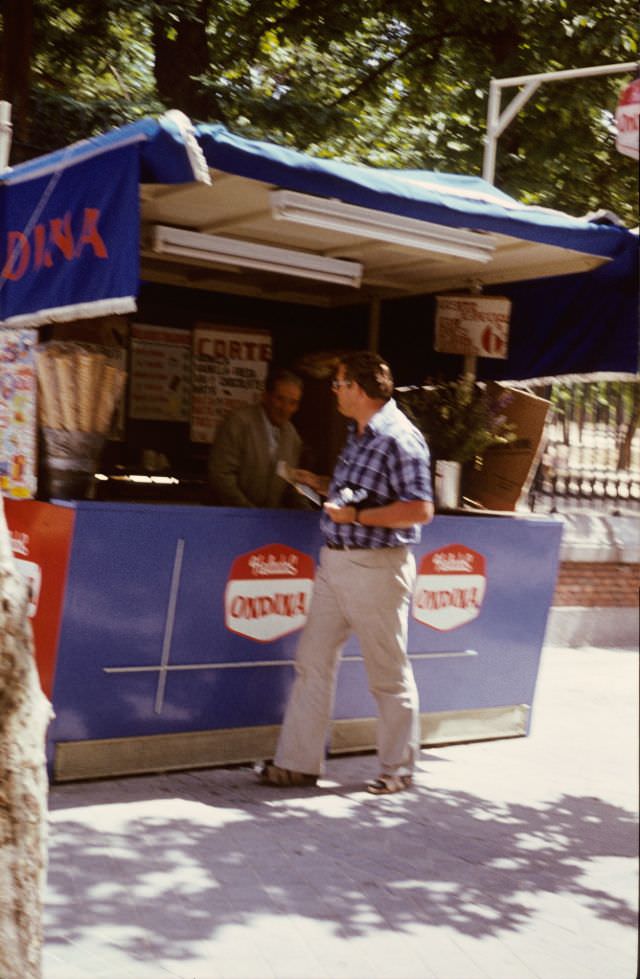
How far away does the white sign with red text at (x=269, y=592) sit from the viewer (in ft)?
21.7

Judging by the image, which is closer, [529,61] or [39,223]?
[39,223]

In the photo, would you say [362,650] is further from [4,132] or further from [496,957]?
[4,132]

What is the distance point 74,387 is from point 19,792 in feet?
12.2

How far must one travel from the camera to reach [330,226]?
237 inches

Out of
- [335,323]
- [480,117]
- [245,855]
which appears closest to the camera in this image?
[245,855]

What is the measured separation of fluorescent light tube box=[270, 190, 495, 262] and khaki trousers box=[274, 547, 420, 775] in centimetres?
163

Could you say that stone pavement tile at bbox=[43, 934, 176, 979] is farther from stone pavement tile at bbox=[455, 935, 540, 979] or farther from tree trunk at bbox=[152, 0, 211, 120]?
A: tree trunk at bbox=[152, 0, 211, 120]

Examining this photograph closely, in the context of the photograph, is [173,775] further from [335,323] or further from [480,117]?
[480,117]

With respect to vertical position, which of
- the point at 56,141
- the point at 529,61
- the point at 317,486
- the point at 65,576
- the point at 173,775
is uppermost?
the point at 529,61

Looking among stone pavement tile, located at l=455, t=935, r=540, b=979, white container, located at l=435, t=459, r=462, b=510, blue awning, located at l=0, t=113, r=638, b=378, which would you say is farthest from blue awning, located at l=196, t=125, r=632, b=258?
stone pavement tile, located at l=455, t=935, r=540, b=979

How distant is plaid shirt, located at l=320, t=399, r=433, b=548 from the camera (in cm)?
617

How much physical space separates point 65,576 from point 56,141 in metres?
7.62

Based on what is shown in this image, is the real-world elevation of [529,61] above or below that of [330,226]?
above

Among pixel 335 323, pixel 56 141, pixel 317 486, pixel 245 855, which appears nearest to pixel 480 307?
pixel 335 323
